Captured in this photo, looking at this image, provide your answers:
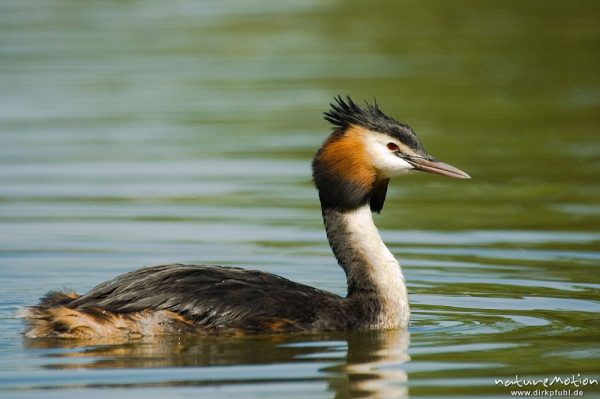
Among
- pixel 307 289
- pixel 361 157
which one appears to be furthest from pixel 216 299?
pixel 361 157

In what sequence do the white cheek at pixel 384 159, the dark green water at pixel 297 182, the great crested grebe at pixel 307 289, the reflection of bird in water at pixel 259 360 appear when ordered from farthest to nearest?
the white cheek at pixel 384 159, the great crested grebe at pixel 307 289, the dark green water at pixel 297 182, the reflection of bird in water at pixel 259 360

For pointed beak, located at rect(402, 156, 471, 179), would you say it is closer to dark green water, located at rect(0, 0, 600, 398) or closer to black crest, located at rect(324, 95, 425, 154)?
black crest, located at rect(324, 95, 425, 154)

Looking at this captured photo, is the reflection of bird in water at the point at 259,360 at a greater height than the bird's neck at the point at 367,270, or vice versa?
the bird's neck at the point at 367,270

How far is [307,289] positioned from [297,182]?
6.02 metres

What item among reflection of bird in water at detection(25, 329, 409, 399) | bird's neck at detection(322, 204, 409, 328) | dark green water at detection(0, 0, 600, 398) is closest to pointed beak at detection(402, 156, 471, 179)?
bird's neck at detection(322, 204, 409, 328)

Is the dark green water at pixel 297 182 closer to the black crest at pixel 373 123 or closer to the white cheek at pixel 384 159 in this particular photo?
the white cheek at pixel 384 159

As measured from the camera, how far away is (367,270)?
10.4 meters

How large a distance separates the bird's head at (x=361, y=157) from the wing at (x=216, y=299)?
865 millimetres

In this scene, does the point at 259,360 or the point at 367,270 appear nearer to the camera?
the point at 259,360

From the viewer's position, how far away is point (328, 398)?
821 centimetres

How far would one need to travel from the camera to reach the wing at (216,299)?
953 centimetres

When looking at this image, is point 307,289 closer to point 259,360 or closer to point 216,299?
point 216,299

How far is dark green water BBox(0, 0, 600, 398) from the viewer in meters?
9.02

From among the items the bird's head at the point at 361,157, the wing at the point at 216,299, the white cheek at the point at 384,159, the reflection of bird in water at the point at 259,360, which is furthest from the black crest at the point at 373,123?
the reflection of bird in water at the point at 259,360
